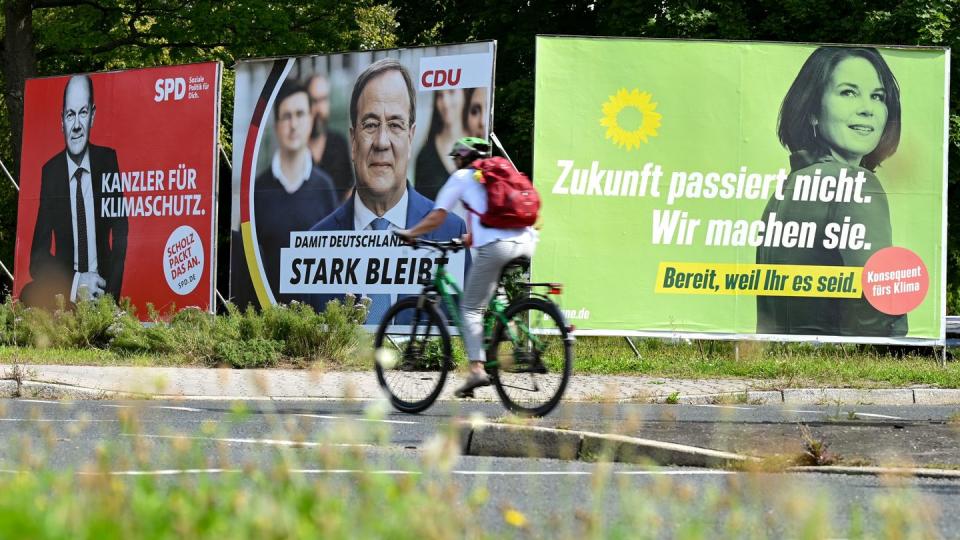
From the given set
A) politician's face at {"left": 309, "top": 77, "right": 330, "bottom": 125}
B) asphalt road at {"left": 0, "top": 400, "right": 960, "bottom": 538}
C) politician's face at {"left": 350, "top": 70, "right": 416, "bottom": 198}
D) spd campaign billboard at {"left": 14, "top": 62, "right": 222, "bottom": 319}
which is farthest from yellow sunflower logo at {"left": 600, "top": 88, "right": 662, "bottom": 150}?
asphalt road at {"left": 0, "top": 400, "right": 960, "bottom": 538}

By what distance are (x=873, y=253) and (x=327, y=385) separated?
675 cm

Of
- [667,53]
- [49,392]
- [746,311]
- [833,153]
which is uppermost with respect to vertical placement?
[667,53]

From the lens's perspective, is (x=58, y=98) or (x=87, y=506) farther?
(x=58, y=98)

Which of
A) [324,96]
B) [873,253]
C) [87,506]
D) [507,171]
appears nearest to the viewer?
[87,506]

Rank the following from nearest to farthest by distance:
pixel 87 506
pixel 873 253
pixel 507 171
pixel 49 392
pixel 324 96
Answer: pixel 87 506
pixel 507 171
pixel 49 392
pixel 873 253
pixel 324 96

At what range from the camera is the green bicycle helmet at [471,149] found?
841cm

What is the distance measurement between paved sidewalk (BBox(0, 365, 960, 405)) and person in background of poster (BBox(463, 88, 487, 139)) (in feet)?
11.8

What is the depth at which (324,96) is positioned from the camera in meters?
16.9

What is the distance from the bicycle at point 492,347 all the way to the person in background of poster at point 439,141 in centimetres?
689

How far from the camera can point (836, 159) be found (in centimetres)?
1580

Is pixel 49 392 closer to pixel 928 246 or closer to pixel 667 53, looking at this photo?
pixel 667 53

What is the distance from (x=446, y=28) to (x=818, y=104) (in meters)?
14.6

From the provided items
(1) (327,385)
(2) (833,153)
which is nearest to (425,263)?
(1) (327,385)

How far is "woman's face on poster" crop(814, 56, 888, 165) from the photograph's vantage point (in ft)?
51.9
